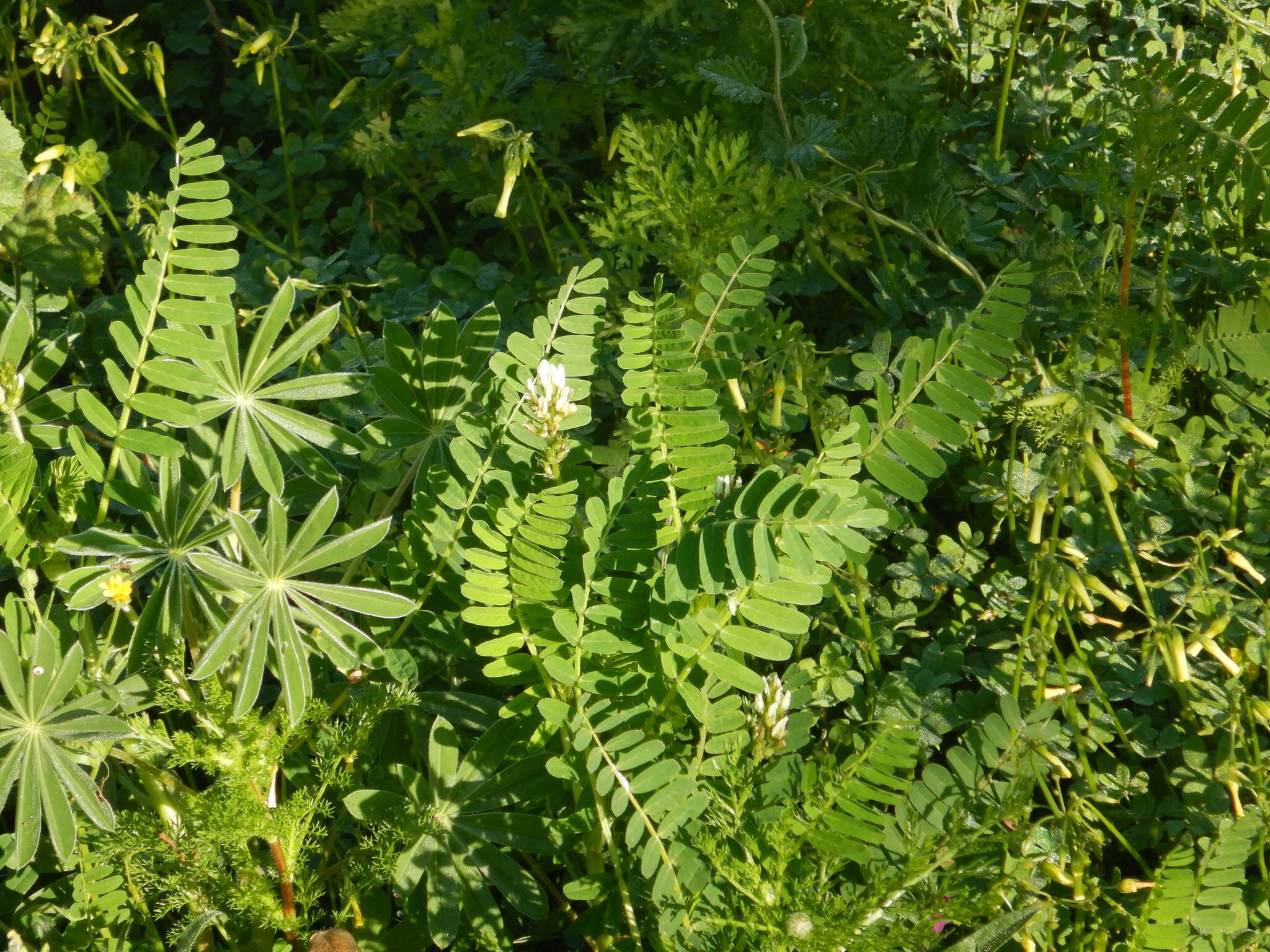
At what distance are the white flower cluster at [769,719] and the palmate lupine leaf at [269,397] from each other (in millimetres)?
735

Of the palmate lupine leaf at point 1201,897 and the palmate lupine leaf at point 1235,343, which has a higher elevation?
the palmate lupine leaf at point 1235,343

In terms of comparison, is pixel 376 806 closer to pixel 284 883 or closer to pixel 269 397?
pixel 284 883

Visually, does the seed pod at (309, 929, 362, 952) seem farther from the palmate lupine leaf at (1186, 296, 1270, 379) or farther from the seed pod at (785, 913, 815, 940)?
the palmate lupine leaf at (1186, 296, 1270, 379)

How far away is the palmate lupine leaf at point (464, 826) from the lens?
154cm

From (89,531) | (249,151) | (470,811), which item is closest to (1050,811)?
(470,811)

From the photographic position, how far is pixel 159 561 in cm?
156

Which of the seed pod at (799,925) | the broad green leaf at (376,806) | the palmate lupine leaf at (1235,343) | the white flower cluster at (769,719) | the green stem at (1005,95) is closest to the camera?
the seed pod at (799,925)

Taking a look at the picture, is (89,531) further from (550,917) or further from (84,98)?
(84,98)

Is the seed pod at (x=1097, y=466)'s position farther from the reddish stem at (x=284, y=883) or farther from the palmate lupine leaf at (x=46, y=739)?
the palmate lupine leaf at (x=46, y=739)

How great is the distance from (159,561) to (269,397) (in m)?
0.30

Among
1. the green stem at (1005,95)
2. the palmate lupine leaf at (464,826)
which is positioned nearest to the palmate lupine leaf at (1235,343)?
the green stem at (1005,95)

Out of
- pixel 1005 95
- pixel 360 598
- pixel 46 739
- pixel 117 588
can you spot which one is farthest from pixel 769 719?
pixel 1005 95

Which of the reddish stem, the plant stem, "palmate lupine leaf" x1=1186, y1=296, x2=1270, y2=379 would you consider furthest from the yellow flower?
"palmate lupine leaf" x1=1186, y1=296, x2=1270, y2=379

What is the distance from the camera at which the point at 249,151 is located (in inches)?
118
